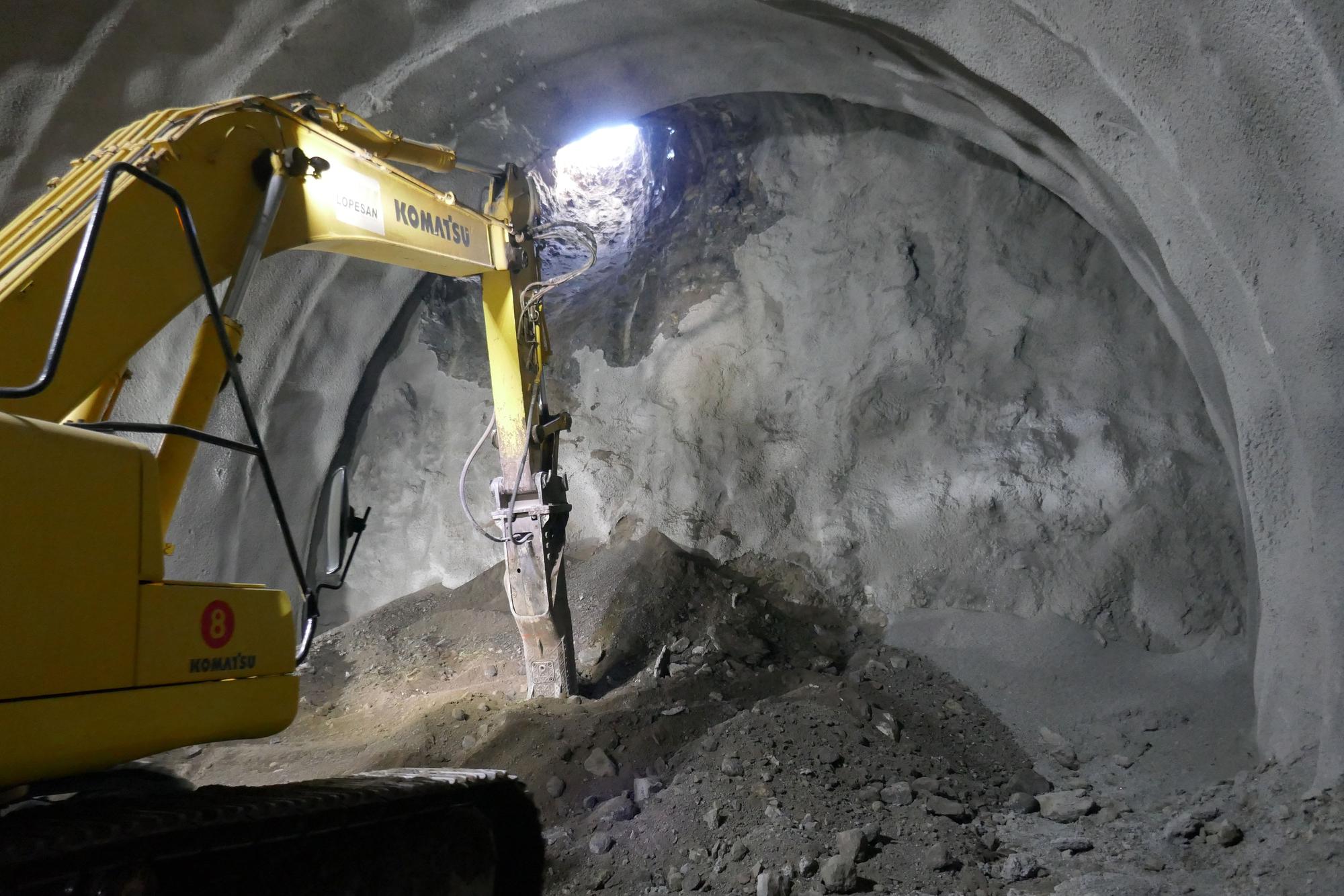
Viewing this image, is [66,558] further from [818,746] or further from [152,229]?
[818,746]

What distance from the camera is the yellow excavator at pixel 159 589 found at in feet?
5.08

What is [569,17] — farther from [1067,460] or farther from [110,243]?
[1067,460]

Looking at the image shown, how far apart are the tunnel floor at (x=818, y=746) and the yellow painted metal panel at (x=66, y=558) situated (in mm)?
2104

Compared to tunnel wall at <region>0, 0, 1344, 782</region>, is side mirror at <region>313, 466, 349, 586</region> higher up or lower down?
lower down

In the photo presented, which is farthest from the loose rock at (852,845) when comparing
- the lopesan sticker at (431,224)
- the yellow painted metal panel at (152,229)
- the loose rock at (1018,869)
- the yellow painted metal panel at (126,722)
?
the lopesan sticker at (431,224)

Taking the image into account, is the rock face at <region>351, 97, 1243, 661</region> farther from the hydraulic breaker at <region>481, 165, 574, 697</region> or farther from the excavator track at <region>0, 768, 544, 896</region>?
the excavator track at <region>0, 768, 544, 896</region>

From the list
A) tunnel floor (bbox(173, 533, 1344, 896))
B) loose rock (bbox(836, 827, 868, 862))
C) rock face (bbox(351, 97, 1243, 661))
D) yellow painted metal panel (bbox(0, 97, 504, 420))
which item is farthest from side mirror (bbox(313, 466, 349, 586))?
rock face (bbox(351, 97, 1243, 661))

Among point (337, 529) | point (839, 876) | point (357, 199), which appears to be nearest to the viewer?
point (337, 529)

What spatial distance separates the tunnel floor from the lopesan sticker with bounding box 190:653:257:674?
5.68 feet

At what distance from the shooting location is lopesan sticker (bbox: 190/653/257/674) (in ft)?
6.12

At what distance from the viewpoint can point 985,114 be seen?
4.34 m

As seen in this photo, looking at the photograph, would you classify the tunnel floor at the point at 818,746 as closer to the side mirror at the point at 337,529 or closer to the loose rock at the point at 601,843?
the loose rock at the point at 601,843

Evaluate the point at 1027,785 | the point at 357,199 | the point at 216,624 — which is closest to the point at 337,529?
the point at 216,624

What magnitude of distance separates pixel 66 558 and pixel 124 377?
47.6 inches
